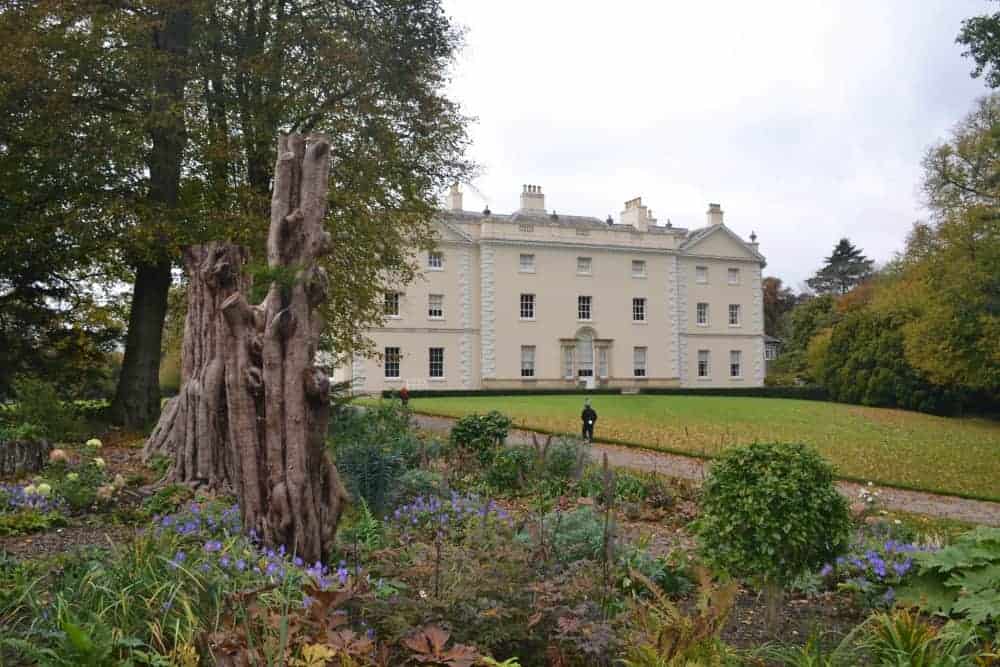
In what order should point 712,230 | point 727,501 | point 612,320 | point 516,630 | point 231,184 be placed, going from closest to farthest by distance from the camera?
point 516,630, point 727,501, point 231,184, point 612,320, point 712,230

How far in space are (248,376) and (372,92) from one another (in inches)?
441

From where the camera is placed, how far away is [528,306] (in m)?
41.0

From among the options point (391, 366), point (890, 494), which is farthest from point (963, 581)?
point (391, 366)

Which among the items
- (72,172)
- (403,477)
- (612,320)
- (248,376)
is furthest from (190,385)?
(612,320)

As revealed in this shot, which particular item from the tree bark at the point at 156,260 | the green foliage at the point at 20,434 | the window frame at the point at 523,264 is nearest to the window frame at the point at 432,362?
the window frame at the point at 523,264

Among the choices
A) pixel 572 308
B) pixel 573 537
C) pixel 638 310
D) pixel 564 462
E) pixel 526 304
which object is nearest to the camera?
pixel 573 537

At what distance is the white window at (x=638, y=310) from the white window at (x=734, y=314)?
20.8 feet

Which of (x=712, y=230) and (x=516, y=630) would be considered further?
(x=712, y=230)

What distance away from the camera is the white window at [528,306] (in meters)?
40.9

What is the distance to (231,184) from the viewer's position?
48.0ft

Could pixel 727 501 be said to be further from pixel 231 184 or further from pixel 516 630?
pixel 231 184

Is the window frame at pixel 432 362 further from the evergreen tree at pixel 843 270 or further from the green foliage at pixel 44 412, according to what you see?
the evergreen tree at pixel 843 270

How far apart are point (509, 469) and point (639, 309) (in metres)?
35.2

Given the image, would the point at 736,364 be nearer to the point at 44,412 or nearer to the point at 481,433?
the point at 481,433
